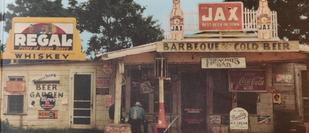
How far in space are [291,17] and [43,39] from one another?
13.2 ft

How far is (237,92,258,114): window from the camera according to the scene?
1012cm

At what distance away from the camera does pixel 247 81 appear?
32.7 ft

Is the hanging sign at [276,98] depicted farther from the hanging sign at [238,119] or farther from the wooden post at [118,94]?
the wooden post at [118,94]

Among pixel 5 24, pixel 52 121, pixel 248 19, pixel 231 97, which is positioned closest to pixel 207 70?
pixel 231 97

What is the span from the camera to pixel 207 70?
33.2 feet

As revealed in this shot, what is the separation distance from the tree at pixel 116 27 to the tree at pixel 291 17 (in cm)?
180

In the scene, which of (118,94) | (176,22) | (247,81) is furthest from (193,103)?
(176,22)

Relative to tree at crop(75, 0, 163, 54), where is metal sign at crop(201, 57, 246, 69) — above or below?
below

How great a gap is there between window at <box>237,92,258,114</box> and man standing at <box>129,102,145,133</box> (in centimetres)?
179

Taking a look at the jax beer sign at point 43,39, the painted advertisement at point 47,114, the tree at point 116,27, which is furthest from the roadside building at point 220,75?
the painted advertisement at point 47,114

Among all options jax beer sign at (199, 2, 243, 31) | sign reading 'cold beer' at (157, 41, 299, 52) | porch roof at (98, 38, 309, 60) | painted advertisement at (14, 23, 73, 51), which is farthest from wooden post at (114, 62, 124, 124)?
jax beer sign at (199, 2, 243, 31)

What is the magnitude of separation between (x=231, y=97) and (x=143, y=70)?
168 cm

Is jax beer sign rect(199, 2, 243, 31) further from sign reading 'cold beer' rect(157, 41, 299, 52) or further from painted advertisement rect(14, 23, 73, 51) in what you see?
painted advertisement rect(14, 23, 73, 51)

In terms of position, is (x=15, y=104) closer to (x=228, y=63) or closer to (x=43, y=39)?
(x=43, y=39)
